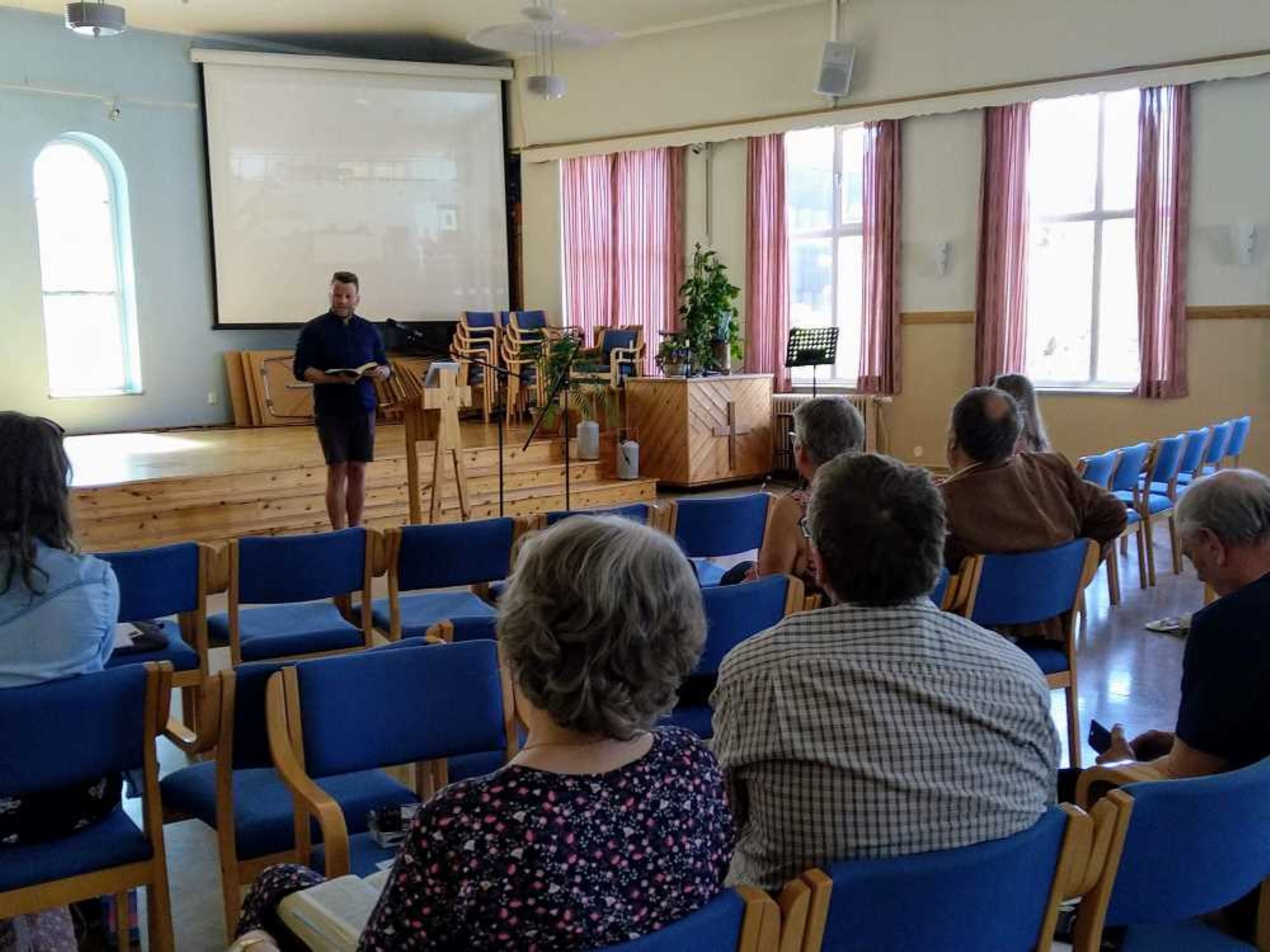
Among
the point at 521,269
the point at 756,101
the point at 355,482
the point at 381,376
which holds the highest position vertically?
Result: the point at 756,101

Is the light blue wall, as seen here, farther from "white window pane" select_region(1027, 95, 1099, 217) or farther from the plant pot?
"white window pane" select_region(1027, 95, 1099, 217)

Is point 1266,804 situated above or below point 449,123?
below

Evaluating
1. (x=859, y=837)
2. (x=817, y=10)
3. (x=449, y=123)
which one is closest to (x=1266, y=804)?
(x=859, y=837)

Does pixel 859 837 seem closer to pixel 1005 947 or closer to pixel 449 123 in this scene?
pixel 1005 947

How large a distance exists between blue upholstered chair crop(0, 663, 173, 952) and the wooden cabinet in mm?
7893

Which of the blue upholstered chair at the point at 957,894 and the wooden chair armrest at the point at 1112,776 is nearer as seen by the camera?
the blue upholstered chair at the point at 957,894

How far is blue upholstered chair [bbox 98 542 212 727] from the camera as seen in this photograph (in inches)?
139

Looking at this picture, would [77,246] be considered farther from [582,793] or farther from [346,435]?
[582,793]

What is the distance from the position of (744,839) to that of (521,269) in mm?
12017

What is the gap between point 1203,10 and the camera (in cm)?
888

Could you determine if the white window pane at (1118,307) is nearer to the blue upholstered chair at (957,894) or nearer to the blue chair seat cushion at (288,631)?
the blue chair seat cushion at (288,631)

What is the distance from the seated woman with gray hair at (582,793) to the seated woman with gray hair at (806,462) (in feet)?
6.45

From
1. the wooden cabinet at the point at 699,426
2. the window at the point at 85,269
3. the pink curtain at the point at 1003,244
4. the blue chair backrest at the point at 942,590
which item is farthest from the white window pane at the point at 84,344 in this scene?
the blue chair backrest at the point at 942,590

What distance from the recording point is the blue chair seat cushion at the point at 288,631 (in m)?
3.82
